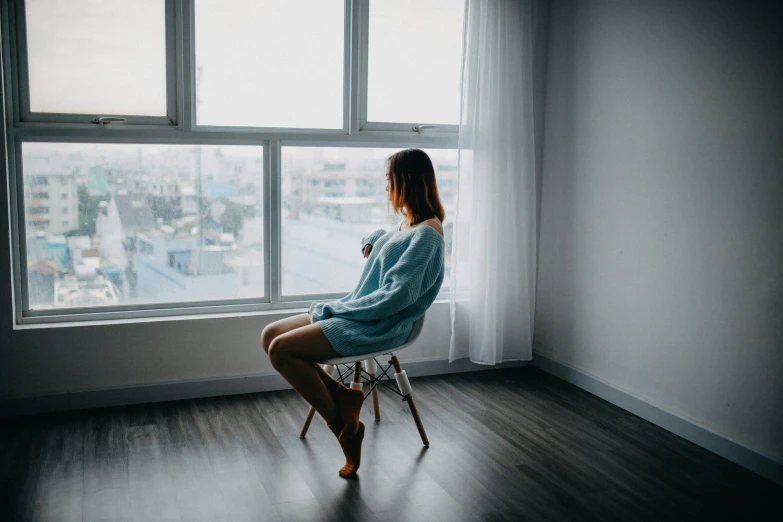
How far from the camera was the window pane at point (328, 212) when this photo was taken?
3.79 meters

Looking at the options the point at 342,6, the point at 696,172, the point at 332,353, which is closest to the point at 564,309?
the point at 696,172

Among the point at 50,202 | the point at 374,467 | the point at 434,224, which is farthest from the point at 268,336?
the point at 50,202

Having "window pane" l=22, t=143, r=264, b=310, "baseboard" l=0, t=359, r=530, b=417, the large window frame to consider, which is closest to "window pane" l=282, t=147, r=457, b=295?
the large window frame

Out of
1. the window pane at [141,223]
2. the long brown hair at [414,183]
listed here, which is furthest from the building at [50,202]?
the long brown hair at [414,183]

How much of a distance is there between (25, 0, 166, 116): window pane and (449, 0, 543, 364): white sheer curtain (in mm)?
1569

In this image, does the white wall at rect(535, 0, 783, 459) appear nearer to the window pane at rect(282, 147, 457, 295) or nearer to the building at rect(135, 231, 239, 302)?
the window pane at rect(282, 147, 457, 295)

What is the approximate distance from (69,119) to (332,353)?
5.56 feet

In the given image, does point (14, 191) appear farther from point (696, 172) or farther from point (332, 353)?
point (696, 172)

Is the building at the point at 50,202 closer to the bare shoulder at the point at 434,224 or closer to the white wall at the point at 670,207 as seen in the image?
the bare shoulder at the point at 434,224

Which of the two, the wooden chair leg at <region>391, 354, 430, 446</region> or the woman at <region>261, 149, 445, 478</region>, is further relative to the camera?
the wooden chair leg at <region>391, 354, 430, 446</region>

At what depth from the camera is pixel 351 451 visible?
2732 millimetres

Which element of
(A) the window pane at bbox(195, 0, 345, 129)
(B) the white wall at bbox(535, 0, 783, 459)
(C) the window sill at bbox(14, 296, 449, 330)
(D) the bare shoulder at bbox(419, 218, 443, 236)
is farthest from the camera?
(A) the window pane at bbox(195, 0, 345, 129)

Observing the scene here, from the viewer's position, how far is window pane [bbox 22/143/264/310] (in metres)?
3.34

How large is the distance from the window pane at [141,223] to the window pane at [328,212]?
17 cm
